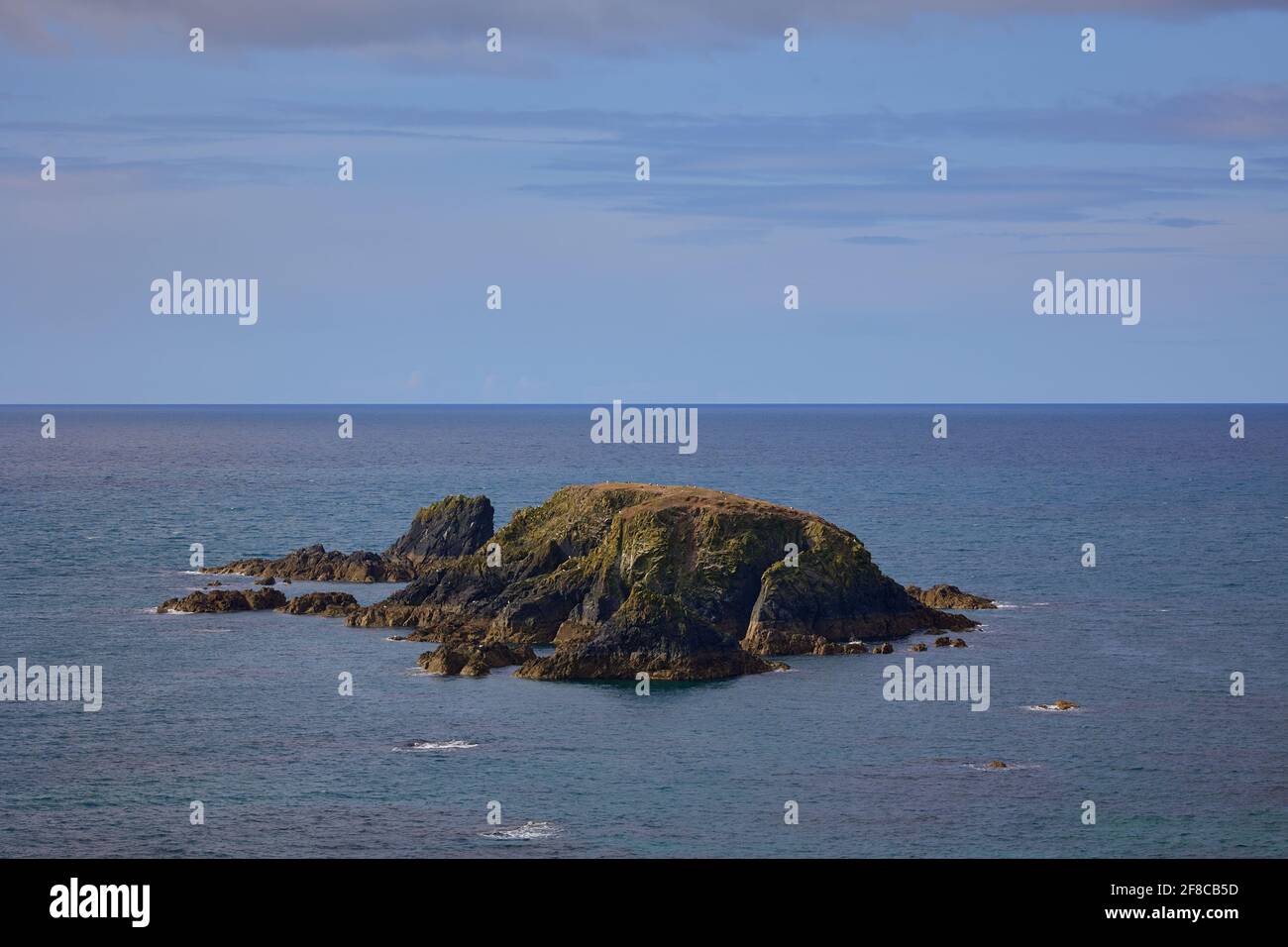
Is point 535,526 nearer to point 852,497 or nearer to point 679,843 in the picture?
point 679,843

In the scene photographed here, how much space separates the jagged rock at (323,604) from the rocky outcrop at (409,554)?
469 inches

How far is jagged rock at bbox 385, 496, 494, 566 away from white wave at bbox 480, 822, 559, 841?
193 ft

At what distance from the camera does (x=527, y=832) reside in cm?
5319

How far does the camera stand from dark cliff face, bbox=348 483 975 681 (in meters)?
83.8

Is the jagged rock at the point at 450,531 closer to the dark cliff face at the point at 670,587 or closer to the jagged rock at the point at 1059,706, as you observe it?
→ the dark cliff face at the point at 670,587

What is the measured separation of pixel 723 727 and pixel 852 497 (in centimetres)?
12744

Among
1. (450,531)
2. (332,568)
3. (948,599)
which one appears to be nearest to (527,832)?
(948,599)

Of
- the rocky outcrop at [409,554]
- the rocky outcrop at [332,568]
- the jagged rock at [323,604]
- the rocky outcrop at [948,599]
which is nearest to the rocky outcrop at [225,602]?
the jagged rock at [323,604]

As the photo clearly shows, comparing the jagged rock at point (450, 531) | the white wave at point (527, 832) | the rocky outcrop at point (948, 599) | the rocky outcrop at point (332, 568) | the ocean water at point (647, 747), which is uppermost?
the jagged rock at point (450, 531)

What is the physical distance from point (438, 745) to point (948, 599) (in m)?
44.7

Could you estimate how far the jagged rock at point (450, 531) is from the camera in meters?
113

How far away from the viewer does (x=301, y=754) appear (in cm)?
6412
